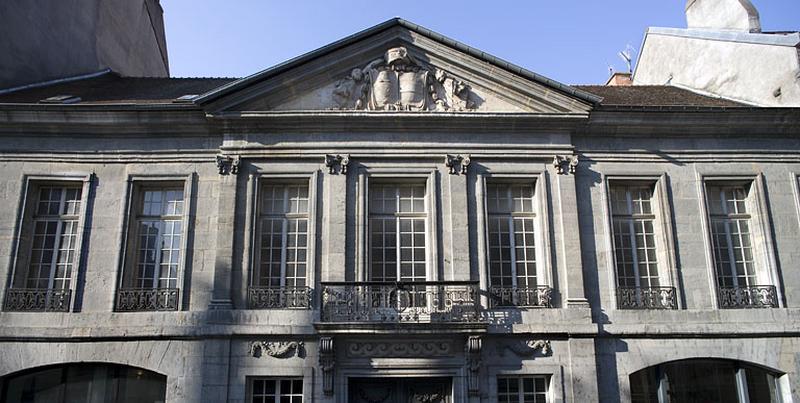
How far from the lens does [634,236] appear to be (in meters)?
11.6

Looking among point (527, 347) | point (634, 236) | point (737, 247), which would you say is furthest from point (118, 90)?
point (737, 247)

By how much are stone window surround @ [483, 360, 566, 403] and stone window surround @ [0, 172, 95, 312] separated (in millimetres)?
→ 6382

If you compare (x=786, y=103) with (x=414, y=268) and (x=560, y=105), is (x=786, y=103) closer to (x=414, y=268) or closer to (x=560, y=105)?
(x=560, y=105)

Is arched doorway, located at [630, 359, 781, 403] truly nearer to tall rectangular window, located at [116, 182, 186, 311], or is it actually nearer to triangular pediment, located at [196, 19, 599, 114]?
triangular pediment, located at [196, 19, 599, 114]

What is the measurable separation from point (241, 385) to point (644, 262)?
21.7 ft

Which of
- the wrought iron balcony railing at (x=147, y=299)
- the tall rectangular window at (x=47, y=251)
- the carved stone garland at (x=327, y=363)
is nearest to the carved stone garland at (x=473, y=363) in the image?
→ the carved stone garland at (x=327, y=363)

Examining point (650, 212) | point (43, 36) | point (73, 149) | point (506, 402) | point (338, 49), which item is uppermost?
point (43, 36)

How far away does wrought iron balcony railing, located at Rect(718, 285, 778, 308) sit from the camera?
436 inches

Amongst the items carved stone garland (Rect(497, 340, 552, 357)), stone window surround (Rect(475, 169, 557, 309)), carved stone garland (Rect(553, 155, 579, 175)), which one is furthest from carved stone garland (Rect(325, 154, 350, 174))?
carved stone garland (Rect(497, 340, 552, 357))

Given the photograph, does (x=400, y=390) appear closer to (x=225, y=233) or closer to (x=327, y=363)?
(x=327, y=363)

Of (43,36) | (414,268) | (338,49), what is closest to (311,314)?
(414,268)

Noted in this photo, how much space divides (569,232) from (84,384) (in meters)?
7.70

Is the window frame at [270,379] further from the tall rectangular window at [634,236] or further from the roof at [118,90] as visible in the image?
the tall rectangular window at [634,236]

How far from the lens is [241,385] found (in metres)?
10.3
